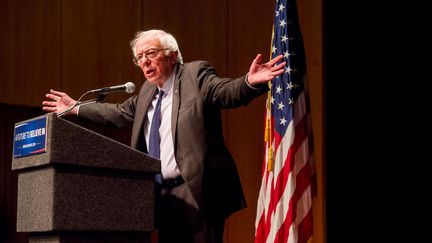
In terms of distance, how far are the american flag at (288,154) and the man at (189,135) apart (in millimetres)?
676

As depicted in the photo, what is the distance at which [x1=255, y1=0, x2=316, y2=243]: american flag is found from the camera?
352cm

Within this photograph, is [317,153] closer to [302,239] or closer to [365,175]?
[365,175]

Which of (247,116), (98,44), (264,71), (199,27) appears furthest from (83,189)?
(199,27)

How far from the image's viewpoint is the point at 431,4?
493 centimetres

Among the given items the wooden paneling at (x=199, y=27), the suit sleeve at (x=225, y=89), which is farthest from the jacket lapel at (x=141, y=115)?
the wooden paneling at (x=199, y=27)

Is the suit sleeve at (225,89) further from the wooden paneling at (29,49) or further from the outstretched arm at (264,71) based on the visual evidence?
the wooden paneling at (29,49)

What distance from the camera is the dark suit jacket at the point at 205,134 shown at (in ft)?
9.01

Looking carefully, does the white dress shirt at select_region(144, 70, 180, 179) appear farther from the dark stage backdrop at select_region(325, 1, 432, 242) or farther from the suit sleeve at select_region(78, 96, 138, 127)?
the dark stage backdrop at select_region(325, 1, 432, 242)

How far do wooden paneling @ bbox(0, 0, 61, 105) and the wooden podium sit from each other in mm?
2814

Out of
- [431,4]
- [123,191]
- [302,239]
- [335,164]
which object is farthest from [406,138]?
[123,191]

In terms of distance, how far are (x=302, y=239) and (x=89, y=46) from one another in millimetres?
2772

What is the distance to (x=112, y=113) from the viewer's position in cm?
336

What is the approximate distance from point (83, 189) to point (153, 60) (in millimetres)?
960

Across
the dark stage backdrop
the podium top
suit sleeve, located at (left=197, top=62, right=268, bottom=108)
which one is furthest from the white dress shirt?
the dark stage backdrop
